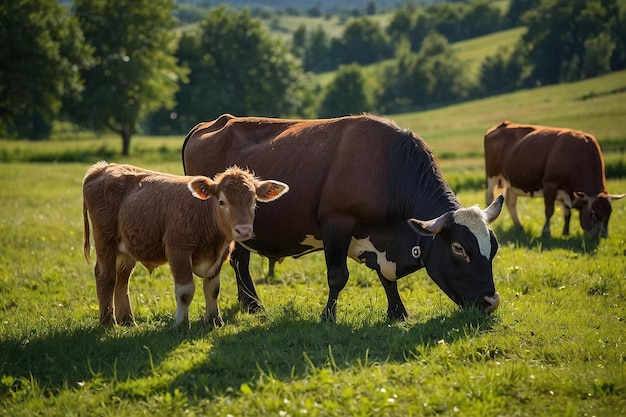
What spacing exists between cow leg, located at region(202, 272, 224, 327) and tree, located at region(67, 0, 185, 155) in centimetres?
4561

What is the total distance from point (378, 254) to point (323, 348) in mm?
2050

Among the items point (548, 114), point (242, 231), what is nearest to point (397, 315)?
point (242, 231)

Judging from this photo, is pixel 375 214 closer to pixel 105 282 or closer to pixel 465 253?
pixel 465 253

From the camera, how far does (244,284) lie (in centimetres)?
1129

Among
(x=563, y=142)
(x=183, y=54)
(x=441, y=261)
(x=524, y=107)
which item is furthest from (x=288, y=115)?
(x=441, y=261)

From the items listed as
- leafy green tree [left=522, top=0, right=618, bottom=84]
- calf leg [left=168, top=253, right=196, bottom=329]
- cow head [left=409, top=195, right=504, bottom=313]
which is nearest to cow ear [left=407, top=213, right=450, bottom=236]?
cow head [left=409, top=195, right=504, bottom=313]

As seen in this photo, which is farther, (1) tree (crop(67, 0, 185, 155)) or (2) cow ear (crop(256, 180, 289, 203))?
(1) tree (crop(67, 0, 185, 155))

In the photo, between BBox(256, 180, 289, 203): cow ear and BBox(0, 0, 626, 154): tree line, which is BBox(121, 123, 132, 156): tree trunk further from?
BBox(256, 180, 289, 203): cow ear

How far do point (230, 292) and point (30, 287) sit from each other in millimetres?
3555

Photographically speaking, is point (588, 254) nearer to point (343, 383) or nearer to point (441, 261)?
point (441, 261)

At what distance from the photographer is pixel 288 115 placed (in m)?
73.6

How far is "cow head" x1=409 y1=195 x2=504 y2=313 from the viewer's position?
344 inches

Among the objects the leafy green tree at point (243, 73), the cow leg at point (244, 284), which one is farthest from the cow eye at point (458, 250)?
the leafy green tree at point (243, 73)

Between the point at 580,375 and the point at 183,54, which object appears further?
the point at 183,54
